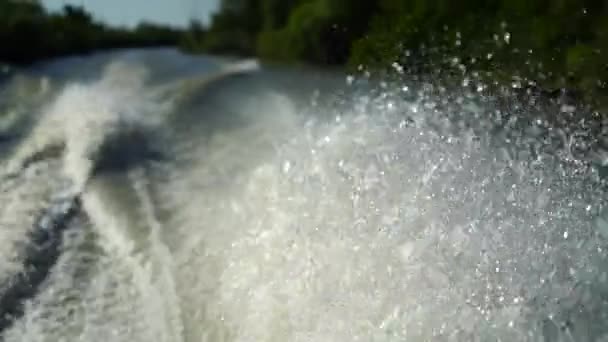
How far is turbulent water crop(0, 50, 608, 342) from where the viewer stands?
19.0 feet

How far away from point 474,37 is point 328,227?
6.28 m

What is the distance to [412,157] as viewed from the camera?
25.5 feet

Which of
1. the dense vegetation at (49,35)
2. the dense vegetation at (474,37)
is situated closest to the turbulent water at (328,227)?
the dense vegetation at (474,37)

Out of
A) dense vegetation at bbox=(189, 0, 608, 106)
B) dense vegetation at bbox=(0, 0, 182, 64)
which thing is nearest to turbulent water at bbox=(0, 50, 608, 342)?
dense vegetation at bbox=(189, 0, 608, 106)

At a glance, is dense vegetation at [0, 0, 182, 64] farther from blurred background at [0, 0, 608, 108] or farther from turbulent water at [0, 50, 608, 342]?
turbulent water at [0, 50, 608, 342]

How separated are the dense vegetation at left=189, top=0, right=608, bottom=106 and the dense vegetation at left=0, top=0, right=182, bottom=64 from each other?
6.76 meters

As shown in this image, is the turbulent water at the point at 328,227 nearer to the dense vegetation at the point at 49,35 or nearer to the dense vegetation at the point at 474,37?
the dense vegetation at the point at 474,37

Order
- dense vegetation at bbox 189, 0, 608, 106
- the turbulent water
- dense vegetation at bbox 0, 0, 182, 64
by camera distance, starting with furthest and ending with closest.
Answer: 1. dense vegetation at bbox 0, 0, 182, 64
2. dense vegetation at bbox 189, 0, 608, 106
3. the turbulent water

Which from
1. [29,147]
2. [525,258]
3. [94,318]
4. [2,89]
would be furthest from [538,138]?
[2,89]

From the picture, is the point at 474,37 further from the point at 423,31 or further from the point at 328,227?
the point at 328,227

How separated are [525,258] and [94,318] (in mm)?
3552

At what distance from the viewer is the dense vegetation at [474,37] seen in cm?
1041

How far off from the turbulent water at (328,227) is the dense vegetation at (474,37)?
2.47 ft

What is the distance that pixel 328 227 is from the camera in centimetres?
692
